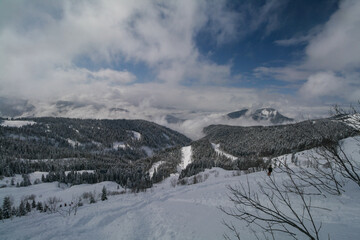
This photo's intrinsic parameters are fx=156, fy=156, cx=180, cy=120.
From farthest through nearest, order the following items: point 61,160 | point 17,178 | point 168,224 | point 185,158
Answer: point 185,158, point 61,160, point 17,178, point 168,224

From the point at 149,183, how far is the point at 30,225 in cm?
6099

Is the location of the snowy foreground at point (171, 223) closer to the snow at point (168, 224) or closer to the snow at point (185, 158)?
the snow at point (168, 224)

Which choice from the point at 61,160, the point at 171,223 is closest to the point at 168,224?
the point at 171,223

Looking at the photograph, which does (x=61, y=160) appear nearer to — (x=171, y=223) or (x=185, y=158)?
(x=185, y=158)

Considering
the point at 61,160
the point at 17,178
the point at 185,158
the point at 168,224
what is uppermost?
the point at 185,158

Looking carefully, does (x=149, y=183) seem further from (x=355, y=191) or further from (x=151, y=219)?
(x=355, y=191)

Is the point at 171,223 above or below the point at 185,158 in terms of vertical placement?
below

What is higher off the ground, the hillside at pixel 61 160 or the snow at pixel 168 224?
the hillside at pixel 61 160

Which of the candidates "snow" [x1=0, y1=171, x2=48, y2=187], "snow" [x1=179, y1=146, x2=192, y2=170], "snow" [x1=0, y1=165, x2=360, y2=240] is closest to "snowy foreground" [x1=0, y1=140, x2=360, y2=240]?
"snow" [x1=0, y1=165, x2=360, y2=240]

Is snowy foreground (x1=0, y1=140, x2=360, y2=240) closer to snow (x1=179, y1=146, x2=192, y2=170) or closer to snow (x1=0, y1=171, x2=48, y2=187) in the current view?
snow (x1=0, y1=171, x2=48, y2=187)

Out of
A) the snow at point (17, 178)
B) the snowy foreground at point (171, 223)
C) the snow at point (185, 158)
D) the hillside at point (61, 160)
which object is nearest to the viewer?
the snowy foreground at point (171, 223)

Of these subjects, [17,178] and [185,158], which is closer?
[17,178]

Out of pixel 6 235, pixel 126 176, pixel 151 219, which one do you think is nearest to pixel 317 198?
pixel 151 219

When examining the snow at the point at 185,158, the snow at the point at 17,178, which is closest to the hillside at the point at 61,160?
the snow at the point at 17,178
